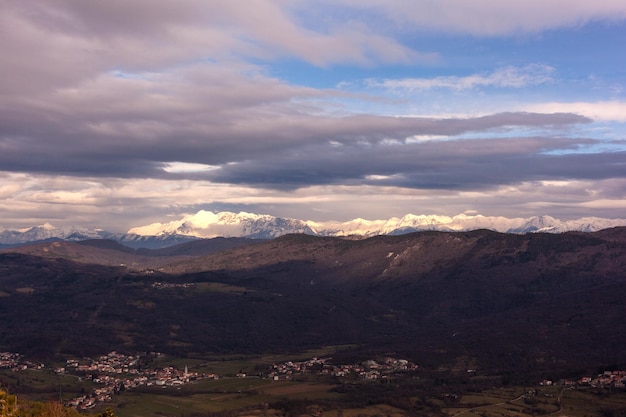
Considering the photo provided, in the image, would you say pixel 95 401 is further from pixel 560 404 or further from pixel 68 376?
pixel 560 404

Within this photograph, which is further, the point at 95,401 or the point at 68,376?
the point at 68,376

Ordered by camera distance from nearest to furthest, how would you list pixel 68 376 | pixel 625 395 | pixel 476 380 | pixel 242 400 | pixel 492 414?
1. pixel 492 414
2. pixel 625 395
3. pixel 242 400
4. pixel 476 380
5. pixel 68 376

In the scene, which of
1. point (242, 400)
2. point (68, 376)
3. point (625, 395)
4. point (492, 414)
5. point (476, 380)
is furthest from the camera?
point (68, 376)

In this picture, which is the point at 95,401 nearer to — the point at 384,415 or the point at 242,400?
the point at 242,400

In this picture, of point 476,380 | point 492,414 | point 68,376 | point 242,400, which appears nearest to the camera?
point 492,414

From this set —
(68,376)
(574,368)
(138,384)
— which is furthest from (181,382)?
(574,368)

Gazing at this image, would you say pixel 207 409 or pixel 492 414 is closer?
pixel 492 414

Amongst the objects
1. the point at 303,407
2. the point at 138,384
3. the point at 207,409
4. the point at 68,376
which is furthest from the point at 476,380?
the point at 68,376

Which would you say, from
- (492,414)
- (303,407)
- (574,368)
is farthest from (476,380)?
(303,407)

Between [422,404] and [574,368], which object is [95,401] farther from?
[574,368]
